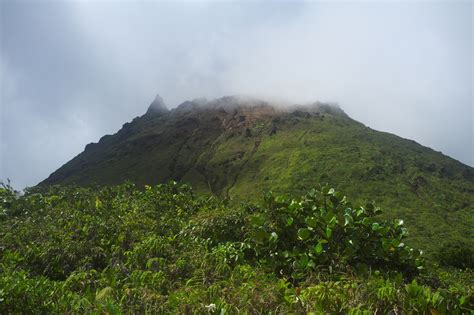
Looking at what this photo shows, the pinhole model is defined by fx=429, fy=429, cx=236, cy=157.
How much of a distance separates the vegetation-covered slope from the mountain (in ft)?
188

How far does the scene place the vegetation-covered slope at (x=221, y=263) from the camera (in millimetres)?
4473

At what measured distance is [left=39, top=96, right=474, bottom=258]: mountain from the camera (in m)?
79.4

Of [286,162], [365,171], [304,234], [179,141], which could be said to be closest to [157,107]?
[179,141]

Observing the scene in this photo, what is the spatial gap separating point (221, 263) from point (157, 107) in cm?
18813

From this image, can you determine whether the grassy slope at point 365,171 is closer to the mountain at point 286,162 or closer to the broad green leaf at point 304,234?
the mountain at point 286,162

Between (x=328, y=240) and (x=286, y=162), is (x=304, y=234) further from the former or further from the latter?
(x=286, y=162)

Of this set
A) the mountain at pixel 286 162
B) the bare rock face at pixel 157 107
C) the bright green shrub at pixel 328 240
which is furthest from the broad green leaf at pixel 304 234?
the bare rock face at pixel 157 107

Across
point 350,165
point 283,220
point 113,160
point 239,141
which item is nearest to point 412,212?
point 350,165

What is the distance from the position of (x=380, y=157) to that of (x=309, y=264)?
96844mm

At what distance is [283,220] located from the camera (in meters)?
7.43

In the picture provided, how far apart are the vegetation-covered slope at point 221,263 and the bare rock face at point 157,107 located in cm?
17851

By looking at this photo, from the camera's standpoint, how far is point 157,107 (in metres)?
190

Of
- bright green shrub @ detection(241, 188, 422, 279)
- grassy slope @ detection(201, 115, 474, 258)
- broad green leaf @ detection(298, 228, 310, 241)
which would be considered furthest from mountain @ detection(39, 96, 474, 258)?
broad green leaf @ detection(298, 228, 310, 241)

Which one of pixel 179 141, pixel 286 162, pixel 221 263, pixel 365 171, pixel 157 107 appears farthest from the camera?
pixel 157 107
